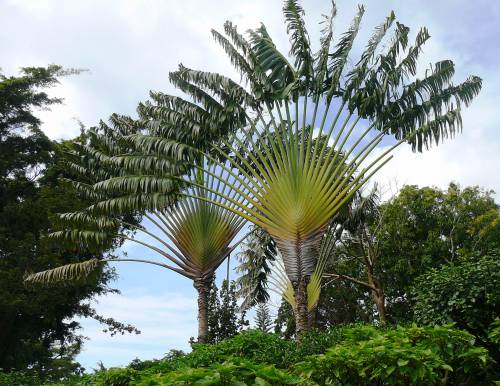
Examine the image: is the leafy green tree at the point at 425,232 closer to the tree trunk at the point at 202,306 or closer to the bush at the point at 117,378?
the tree trunk at the point at 202,306

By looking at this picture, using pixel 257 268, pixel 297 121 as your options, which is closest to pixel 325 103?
pixel 297 121

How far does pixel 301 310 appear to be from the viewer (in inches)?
469

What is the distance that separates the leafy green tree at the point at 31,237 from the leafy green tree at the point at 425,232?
12.6 m

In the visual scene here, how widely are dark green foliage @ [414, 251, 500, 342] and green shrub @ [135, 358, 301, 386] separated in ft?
16.5

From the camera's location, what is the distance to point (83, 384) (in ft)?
30.3

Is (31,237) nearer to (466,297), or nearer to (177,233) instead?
(177,233)

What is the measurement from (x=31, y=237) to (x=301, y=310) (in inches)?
521

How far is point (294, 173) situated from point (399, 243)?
1364 cm

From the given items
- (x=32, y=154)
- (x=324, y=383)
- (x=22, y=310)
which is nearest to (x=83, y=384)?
(x=324, y=383)

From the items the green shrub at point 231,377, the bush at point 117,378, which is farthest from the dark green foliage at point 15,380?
the green shrub at point 231,377

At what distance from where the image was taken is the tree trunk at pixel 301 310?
11.7 meters

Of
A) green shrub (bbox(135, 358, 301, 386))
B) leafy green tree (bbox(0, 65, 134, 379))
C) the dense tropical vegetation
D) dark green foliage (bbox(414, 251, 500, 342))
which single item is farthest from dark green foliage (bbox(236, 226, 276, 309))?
green shrub (bbox(135, 358, 301, 386))

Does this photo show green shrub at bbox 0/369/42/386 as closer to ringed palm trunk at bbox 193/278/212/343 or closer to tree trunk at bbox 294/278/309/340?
ringed palm trunk at bbox 193/278/212/343

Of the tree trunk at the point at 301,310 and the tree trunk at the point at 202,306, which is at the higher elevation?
the tree trunk at the point at 202,306
